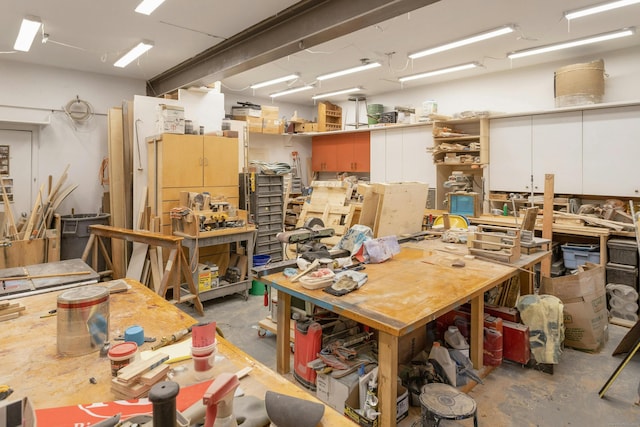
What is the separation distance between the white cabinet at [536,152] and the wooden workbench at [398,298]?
276cm

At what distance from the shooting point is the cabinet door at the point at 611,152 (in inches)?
164

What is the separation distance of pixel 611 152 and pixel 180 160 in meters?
4.97

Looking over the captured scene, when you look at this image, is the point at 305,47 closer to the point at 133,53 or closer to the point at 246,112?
the point at 133,53

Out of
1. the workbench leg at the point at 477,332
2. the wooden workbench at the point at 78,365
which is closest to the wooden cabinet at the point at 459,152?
the workbench leg at the point at 477,332

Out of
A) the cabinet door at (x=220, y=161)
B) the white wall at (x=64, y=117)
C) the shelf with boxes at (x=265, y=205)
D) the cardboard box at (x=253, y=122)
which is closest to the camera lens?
the cabinet door at (x=220, y=161)

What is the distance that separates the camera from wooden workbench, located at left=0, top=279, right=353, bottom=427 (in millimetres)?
1048

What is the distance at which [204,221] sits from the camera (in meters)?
4.02

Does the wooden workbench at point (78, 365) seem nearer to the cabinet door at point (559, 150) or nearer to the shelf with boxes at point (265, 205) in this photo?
the shelf with boxes at point (265, 205)

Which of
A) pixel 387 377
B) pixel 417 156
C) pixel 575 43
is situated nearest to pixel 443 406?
pixel 387 377

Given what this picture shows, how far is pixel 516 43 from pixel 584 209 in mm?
2136

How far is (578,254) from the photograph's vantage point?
4.18 m

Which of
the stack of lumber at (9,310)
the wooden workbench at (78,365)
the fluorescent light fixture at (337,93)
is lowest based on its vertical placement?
the wooden workbench at (78,365)

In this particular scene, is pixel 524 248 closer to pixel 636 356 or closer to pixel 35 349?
pixel 636 356

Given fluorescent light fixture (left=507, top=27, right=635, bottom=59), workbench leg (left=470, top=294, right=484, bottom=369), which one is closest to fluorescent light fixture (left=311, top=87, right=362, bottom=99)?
fluorescent light fixture (left=507, top=27, right=635, bottom=59)
